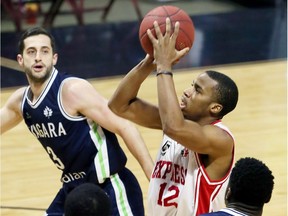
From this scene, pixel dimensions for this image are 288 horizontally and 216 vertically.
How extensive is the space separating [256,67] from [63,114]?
5780 millimetres

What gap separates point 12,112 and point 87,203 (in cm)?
243

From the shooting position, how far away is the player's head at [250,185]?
304 cm

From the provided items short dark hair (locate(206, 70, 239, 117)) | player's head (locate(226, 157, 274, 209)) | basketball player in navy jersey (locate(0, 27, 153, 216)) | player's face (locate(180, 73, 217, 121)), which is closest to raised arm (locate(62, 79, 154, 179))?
basketball player in navy jersey (locate(0, 27, 153, 216))

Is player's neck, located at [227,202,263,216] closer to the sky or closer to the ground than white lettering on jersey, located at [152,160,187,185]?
closer to the sky

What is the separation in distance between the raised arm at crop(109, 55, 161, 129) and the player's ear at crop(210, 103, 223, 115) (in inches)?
15.9

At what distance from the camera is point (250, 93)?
8.90 meters

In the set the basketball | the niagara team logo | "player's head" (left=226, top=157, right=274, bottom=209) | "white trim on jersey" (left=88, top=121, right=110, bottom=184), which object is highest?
the basketball

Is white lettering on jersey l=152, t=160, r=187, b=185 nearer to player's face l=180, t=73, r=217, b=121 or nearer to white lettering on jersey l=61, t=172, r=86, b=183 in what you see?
player's face l=180, t=73, r=217, b=121

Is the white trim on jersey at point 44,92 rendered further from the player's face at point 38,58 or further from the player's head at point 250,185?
the player's head at point 250,185

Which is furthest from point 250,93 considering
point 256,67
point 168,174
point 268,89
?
point 168,174

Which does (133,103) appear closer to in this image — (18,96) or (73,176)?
(73,176)

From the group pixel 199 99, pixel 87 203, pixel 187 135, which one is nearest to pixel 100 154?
pixel 199 99

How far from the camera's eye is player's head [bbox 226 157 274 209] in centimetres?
304

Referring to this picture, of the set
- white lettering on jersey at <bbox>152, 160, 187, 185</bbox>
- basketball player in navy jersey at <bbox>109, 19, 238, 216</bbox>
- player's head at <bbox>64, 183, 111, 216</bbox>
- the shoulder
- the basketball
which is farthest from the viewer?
the shoulder
